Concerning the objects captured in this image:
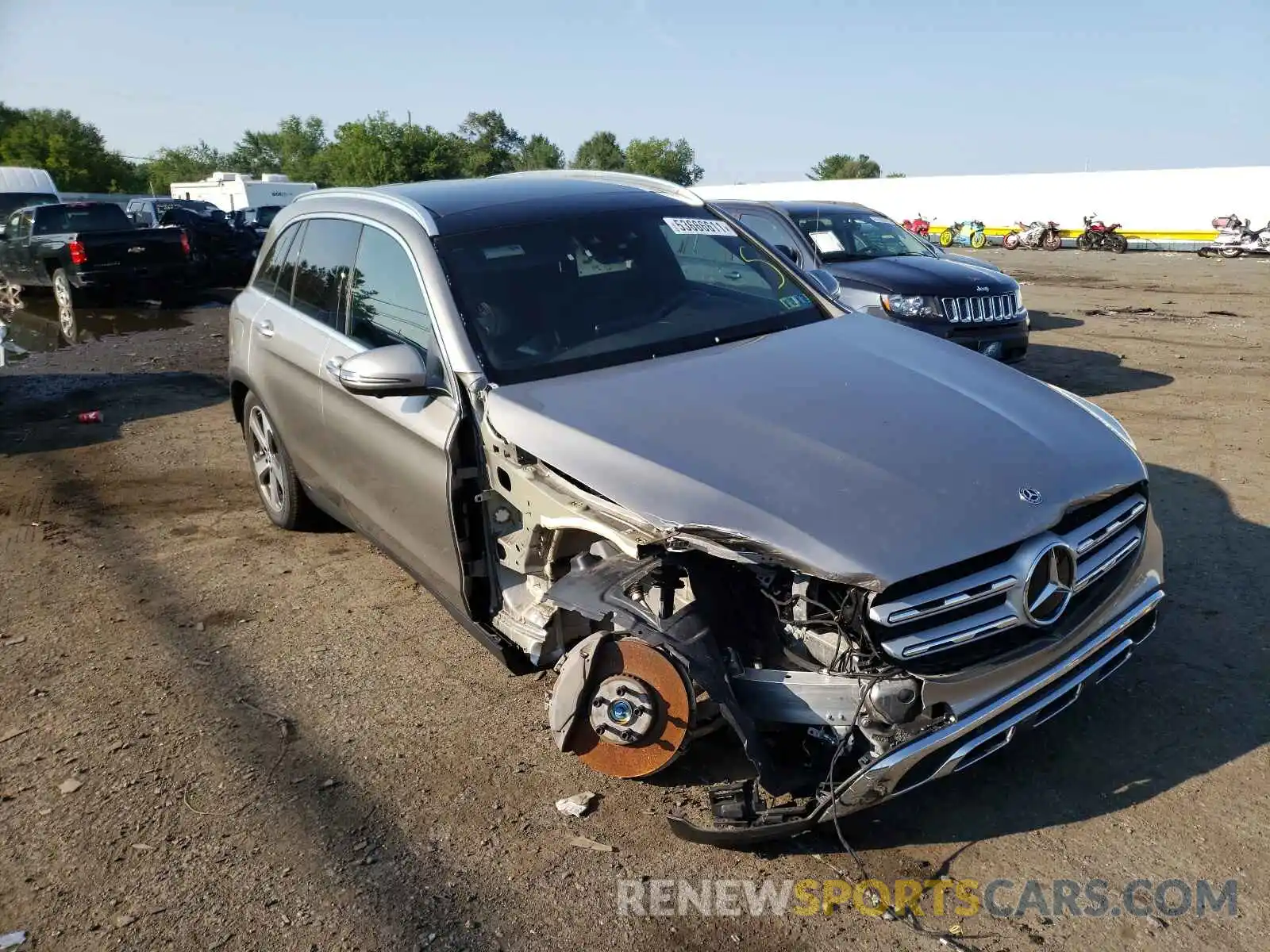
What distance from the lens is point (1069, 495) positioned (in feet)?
9.31

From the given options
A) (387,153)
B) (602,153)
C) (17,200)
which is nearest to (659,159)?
(602,153)

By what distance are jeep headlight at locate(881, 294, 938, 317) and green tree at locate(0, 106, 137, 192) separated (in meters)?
82.0

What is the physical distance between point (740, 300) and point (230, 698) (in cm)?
269

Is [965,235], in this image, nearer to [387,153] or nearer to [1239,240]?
[1239,240]

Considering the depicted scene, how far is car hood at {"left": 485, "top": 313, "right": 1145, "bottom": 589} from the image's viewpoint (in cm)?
260

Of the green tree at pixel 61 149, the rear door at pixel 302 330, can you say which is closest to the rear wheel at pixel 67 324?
the rear door at pixel 302 330

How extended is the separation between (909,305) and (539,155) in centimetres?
8819

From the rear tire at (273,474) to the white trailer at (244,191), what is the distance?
1341 inches

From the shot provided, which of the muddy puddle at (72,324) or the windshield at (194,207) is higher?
the windshield at (194,207)

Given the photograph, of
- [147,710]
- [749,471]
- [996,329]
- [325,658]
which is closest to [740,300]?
[749,471]

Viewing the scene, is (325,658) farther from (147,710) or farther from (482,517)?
(482,517)

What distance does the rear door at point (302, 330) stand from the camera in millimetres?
4578

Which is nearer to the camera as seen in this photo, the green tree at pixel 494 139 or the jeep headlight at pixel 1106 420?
the jeep headlight at pixel 1106 420

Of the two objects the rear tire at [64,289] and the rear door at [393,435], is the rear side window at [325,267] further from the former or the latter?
the rear tire at [64,289]
